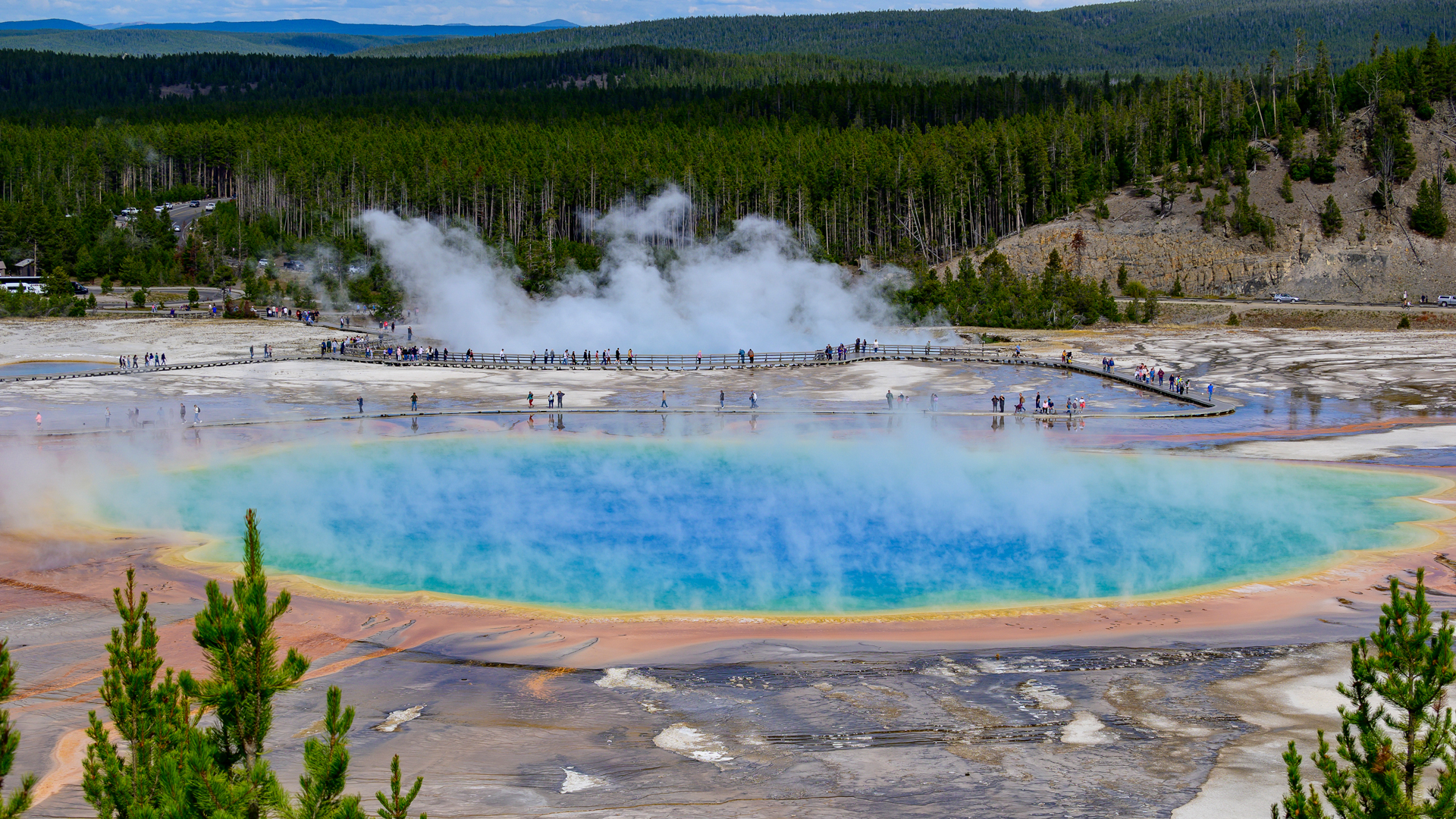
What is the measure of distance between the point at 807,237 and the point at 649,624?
70573 mm

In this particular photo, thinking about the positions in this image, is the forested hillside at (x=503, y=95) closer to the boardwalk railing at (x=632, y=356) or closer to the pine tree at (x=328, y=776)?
the boardwalk railing at (x=632, y=356)

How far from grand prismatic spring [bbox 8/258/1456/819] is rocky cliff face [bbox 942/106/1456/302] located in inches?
1272

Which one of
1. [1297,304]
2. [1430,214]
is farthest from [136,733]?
[1430,214]

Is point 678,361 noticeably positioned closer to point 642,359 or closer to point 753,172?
point 642,359

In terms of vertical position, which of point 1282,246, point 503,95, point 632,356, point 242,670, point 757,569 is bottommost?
point 757,569

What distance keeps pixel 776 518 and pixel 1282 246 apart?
70013 millimetres

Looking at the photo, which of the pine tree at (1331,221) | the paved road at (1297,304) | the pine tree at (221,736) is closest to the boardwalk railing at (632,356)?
the paved road at (1297,304)

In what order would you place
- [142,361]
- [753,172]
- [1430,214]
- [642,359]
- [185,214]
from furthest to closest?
[185,214]
[753,172]
[1430,214]
[642,359]
[142,361]

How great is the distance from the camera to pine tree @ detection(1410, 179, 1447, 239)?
85.8 meters

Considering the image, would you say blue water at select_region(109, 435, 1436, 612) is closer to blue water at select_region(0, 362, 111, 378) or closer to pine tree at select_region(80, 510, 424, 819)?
pine tree at select_region(80, 510, 424, 819)

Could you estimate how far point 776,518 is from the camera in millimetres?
30656

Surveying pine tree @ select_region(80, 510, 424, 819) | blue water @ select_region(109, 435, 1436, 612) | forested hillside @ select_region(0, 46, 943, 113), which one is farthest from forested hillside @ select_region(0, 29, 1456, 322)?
pine tree @ select_region(80, 510, 424, 819)

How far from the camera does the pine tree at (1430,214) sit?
85.8 m

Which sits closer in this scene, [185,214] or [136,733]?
[136,733]
